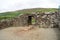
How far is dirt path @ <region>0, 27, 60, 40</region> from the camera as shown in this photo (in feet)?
12.4

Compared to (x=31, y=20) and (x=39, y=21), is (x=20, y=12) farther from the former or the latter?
(x=39, y=21)

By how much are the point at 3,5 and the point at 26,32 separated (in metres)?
0.89

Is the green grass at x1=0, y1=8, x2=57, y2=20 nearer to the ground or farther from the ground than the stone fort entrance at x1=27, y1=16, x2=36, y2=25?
farther from the ground

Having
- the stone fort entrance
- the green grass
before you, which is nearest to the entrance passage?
the stone fort entrance

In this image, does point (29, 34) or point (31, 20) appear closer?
point (29, 34)

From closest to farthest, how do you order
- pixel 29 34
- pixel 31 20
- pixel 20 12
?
pixel 29 34 → pixel 20 12 → pixel 31 20

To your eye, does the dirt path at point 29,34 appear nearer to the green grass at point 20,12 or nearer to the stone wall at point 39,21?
the stone wall at point 39,21

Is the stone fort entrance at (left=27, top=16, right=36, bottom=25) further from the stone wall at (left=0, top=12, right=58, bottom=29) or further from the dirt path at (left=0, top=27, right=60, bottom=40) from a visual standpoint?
the dirt path at (left=0, top=27, right=60, bottom=40)

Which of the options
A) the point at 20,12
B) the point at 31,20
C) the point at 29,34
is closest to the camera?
the point at 29,34

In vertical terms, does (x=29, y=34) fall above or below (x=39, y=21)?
below

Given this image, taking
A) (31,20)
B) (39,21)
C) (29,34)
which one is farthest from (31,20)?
(29,34)

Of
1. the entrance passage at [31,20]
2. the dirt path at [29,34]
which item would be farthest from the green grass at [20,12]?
the dirt path at [29,34]

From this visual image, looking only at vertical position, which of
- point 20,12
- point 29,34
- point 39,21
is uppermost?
point 20,12

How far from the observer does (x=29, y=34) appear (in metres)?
3.88
